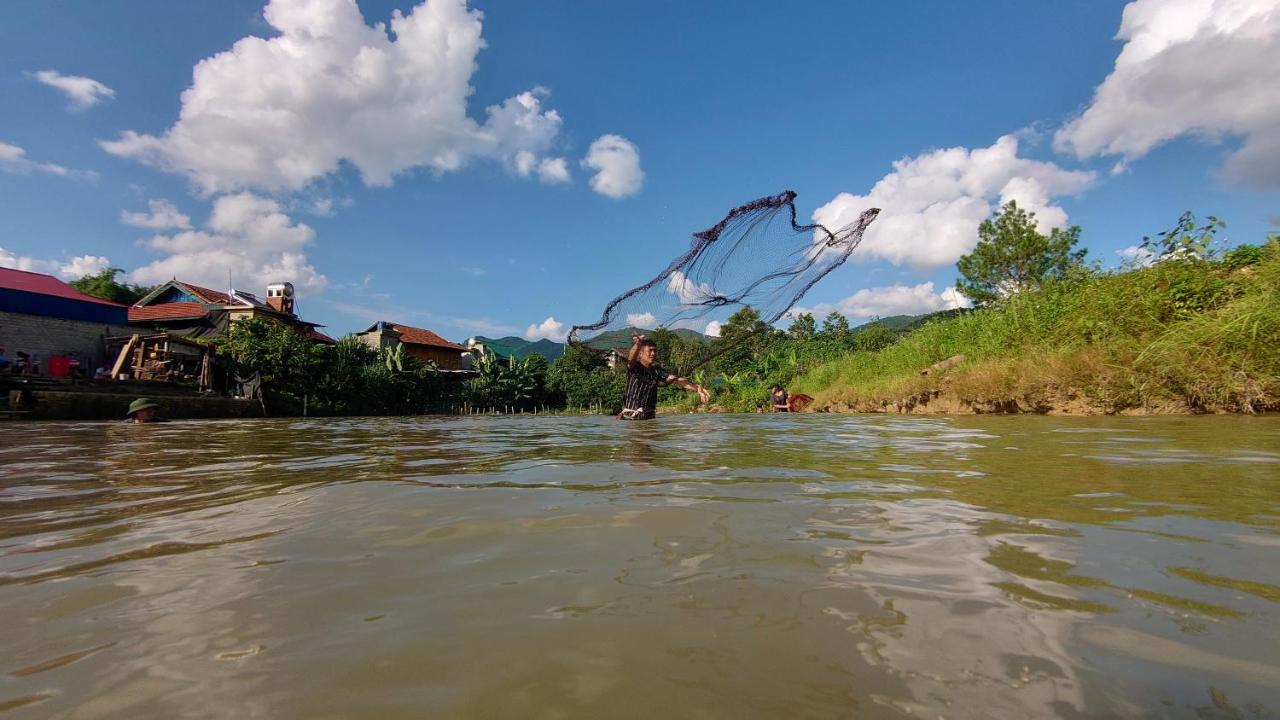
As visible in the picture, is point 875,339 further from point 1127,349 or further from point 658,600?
point 658,600

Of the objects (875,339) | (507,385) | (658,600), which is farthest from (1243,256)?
(507,385)

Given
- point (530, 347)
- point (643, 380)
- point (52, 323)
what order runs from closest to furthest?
point (643, 380) → point (52, 323) → point (530, 347)

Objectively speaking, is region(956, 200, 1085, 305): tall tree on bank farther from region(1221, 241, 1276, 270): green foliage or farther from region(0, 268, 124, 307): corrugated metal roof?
region(0, 268, 124, 307): corrugated metal roof

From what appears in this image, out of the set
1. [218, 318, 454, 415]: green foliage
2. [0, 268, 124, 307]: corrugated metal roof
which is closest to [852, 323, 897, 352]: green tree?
[218, 318, 454, 415]: green foliage

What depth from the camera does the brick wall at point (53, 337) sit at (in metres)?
18.4

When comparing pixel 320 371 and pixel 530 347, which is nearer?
pixel 320 371

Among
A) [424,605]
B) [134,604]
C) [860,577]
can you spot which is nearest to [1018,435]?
[860,577]

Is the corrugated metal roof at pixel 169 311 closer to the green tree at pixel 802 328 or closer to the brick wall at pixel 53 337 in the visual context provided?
the brick wall at pixel 53 337

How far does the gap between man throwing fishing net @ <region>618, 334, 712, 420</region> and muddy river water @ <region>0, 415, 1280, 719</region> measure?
5.79 meters

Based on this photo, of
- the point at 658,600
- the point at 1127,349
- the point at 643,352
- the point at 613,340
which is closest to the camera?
the point at 658,600

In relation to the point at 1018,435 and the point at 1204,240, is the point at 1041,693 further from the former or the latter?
the point at 1204,240

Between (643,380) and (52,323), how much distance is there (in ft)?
77.4

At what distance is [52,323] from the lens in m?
19.5

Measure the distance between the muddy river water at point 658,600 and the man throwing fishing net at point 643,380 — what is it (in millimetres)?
5788
